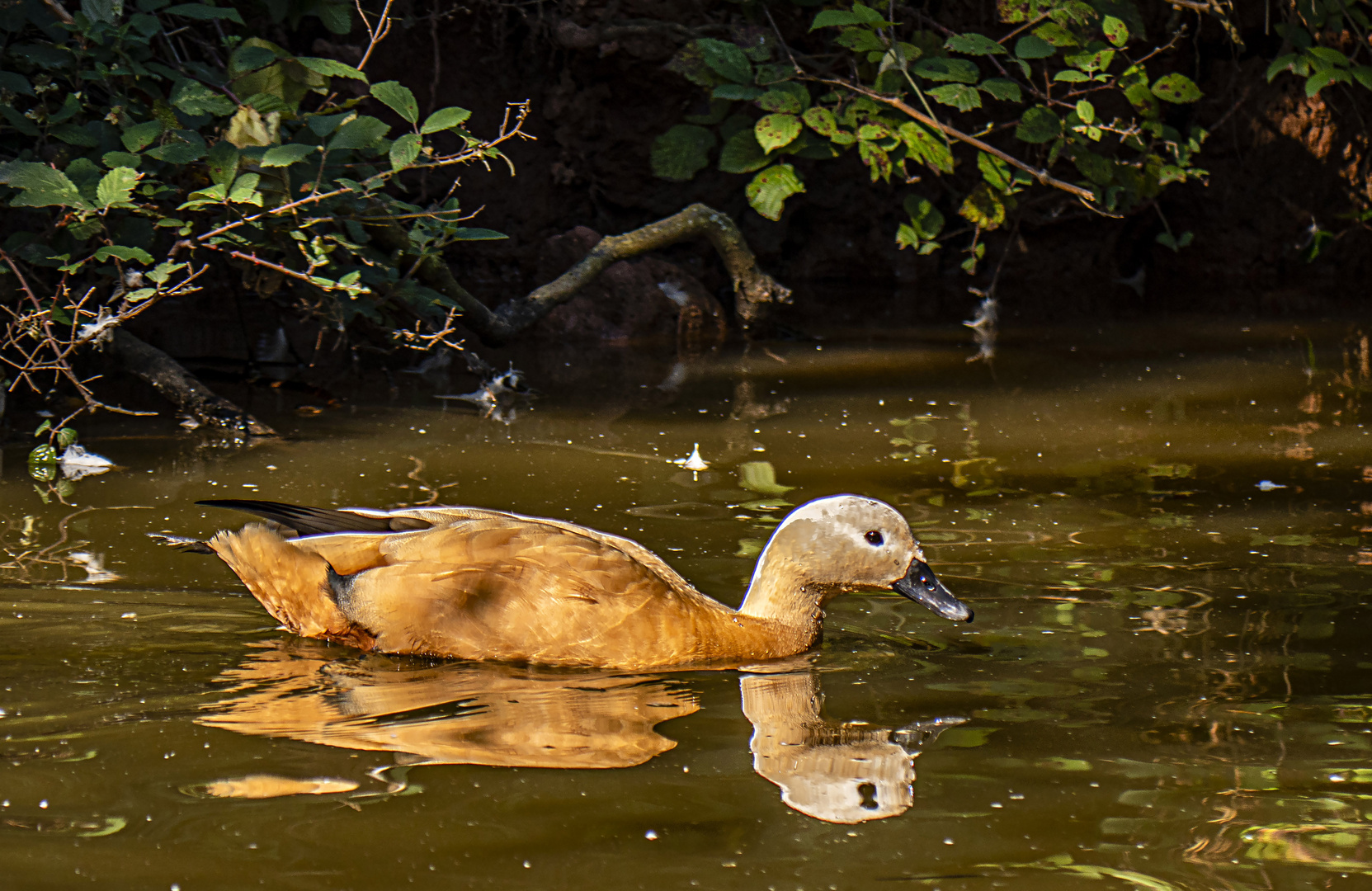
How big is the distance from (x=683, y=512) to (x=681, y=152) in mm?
4617

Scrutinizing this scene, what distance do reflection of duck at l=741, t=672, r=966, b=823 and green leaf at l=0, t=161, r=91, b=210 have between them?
318cm

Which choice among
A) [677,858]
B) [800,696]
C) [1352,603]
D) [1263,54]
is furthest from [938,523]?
[1263,54]

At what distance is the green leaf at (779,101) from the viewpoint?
8.26 m

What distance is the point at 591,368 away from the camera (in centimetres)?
848

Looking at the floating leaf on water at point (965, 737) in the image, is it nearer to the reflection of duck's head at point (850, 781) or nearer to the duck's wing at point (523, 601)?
the reflection of duck's head at point (850, 781)

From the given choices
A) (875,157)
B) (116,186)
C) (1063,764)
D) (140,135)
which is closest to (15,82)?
(140,135)

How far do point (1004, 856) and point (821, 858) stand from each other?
0.31 m

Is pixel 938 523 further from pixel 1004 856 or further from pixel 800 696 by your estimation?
pixel 1004 856

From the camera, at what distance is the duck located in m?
3.62

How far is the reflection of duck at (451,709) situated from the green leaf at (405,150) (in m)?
2.33

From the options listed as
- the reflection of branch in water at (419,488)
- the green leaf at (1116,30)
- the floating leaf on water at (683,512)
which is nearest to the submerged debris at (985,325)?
the green leaf at (1116,30)

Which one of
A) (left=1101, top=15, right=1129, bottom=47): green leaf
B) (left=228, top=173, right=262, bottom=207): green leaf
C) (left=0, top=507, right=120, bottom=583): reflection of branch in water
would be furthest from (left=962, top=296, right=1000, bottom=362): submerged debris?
(left=0, top=507, right=120, bottom=583): reflection of branch in water

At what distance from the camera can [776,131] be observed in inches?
324

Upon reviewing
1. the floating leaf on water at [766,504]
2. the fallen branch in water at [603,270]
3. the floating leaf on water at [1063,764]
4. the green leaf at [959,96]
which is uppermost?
the green leaf at [959,96]
